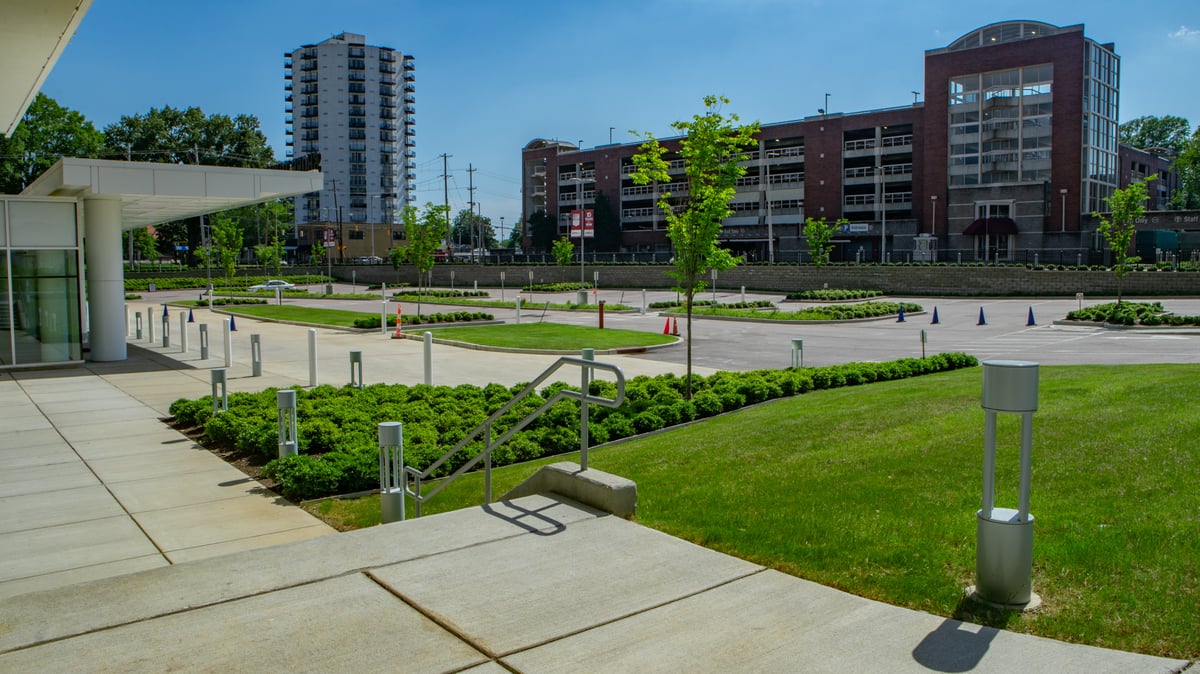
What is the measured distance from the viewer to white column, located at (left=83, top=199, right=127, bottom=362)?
2209 centimetres

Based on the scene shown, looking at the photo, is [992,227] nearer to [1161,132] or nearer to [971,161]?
[971,161]

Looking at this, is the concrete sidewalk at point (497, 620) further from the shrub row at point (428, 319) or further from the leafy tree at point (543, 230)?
the leafy tree at point (543, 230)

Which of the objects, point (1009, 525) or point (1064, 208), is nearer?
point (1009, 525)

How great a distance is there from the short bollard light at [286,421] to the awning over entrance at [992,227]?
71.5 meters

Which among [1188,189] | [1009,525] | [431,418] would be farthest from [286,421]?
[1188,189]

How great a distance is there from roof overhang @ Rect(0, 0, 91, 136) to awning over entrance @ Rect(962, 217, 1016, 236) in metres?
70.9

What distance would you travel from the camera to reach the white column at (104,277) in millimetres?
22094

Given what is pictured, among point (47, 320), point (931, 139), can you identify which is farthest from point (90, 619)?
point (931, 139)

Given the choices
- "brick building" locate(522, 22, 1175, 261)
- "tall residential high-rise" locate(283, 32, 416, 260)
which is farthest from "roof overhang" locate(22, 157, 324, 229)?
"tall residential high-rise" locate(283, 32, 416, 260)

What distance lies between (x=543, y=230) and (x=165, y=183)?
300ft

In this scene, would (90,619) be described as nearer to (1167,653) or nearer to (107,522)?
(107,522)

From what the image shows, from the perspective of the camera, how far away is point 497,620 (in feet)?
15.6

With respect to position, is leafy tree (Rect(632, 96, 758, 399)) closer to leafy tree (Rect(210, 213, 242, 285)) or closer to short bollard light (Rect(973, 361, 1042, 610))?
short bollard light (Rect(973, 361, 1042, 610))

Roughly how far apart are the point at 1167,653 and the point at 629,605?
8.68ft
